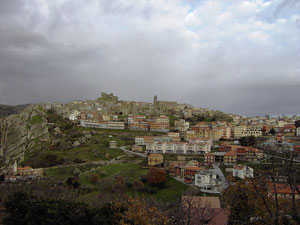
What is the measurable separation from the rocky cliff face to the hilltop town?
0.07 meters

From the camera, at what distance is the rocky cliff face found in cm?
1021

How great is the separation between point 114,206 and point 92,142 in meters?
41.7

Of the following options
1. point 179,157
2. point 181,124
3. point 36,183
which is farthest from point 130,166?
point 181,124

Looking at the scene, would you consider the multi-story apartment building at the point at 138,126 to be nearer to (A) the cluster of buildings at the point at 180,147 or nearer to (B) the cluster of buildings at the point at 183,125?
(B) the cluster of buildings at the point at 183,125

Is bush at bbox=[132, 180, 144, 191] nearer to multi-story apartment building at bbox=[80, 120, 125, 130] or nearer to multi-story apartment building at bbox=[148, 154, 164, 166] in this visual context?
multi-story apartment building at bbox=[148, 154, 164, 166]

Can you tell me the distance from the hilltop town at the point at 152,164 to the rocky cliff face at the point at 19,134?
0.23 feet

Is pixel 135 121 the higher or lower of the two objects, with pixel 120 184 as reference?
higher

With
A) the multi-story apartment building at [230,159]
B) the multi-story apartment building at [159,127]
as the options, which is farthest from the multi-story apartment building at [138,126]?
the multi-story apartment building at [230,159]

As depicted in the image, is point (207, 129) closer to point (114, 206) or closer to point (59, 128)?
point (59, 128)

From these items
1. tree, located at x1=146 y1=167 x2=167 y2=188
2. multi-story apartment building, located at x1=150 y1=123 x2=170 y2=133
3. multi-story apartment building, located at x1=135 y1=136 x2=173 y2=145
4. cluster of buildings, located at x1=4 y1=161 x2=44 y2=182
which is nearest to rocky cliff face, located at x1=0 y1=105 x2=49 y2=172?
cluster of buildings, located at x1=4 y1=161 x2=44 y2=182

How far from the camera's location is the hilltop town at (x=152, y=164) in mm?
14297

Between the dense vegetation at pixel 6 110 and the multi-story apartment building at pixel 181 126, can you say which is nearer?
the dense vegetation at pixel 6 110

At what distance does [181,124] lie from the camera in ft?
232

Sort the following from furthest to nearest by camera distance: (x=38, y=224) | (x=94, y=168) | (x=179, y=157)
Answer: (x=179, y=157), (x=94, y=168), (x=38, y=224)
